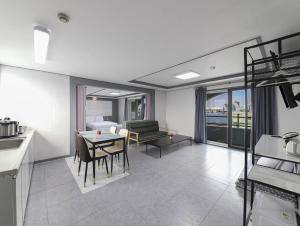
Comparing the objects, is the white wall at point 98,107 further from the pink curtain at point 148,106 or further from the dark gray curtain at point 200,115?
the dark gray curtain at point 200,115

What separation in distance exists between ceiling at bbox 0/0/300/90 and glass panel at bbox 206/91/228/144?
309cm

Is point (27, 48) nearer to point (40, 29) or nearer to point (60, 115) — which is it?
point (40, 29)

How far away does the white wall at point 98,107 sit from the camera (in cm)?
873

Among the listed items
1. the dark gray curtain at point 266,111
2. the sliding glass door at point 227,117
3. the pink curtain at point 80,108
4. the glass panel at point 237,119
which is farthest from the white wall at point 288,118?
the pink curtain at point 80,108

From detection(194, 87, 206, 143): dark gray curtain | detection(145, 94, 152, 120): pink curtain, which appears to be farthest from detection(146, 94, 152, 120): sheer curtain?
detection(194, 87, 206, 143): dark gray curtain

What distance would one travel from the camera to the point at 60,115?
359 centimetres

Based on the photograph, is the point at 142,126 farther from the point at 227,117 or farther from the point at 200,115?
the point at 227,117

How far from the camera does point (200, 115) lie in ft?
17.1

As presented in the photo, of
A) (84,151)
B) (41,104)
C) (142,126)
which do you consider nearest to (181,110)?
(142,126)

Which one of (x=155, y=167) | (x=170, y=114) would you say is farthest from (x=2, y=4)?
(x=170, y=114)

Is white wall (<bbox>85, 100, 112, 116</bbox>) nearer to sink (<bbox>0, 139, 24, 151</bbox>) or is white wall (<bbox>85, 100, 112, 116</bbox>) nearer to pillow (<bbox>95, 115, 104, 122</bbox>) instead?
pillow (<bbox>95, 115, 104, 122</bbox>)

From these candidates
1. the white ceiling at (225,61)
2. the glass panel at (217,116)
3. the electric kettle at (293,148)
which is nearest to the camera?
the electric kettle at (293,148)

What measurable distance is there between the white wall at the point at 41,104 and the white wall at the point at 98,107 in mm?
5260

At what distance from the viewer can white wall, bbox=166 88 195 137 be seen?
5656 millimetres
